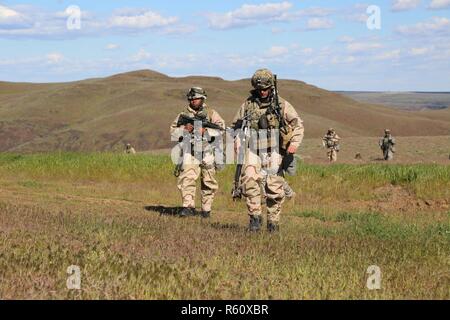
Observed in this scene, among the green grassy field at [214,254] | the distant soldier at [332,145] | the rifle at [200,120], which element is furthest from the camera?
the distant soldier at [332,145]

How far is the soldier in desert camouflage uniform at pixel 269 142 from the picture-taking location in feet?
35.3

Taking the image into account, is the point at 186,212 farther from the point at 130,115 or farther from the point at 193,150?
the point at 130,115

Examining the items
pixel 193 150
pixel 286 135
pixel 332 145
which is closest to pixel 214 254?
pixel 286 135

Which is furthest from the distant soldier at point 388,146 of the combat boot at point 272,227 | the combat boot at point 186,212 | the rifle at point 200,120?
the combat boot at point 272,227

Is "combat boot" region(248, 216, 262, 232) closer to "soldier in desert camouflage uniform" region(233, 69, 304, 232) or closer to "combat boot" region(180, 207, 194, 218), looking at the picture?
"soldier in desert camouflage uniform" region(233, 69, 304, 232)

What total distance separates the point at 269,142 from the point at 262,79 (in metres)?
0.97

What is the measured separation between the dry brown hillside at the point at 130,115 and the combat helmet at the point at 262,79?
6504 centimetres

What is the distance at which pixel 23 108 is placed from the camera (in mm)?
126250

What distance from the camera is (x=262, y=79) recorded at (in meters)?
10.7

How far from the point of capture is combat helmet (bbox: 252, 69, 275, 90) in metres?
10.7

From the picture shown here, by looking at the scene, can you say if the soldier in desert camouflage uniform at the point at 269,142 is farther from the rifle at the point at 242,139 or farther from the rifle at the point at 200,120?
the rifle at the point at 200,120

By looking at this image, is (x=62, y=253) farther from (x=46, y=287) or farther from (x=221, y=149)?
(x=221, y=149)
